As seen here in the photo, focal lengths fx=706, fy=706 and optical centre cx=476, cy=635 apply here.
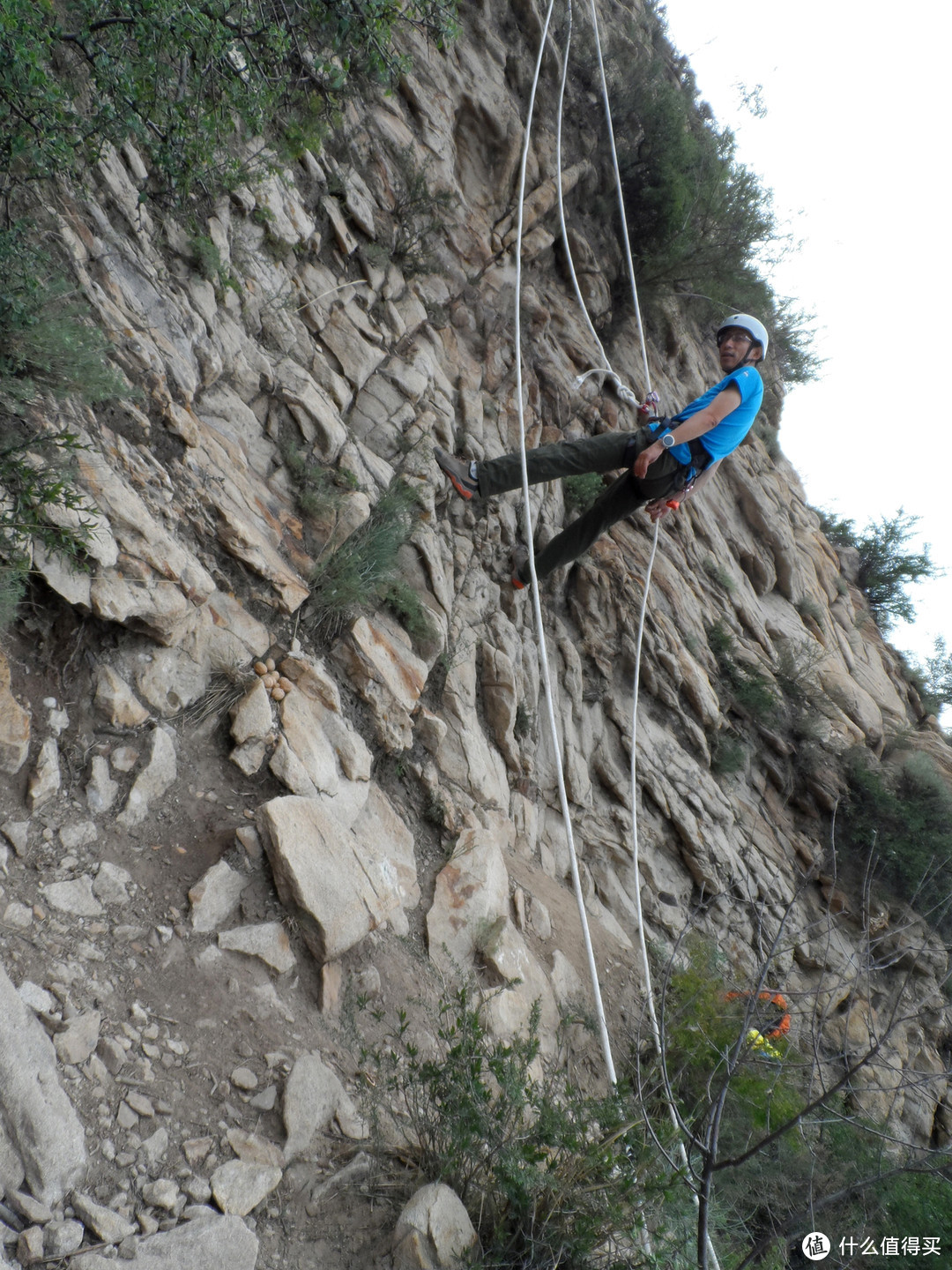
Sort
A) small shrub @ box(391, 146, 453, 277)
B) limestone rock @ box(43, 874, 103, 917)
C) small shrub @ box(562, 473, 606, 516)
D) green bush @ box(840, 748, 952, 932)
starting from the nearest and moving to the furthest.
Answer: limestone rock @ box(43, 874, 103, 917) < small shrub @ box(391, 146, 453, 277) < small shrub @ box(562, 473, 606, 516) < green bush @ box(840, 748, 952, 932)

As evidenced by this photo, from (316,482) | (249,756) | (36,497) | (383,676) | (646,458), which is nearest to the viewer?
(36,497)

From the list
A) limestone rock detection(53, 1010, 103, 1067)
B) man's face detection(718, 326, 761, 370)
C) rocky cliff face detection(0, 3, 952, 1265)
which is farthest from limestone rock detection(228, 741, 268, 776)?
man's face detection(718, 326, 761, 370)

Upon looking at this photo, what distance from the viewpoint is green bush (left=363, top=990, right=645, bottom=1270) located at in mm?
2332

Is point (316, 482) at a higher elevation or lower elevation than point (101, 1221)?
higher

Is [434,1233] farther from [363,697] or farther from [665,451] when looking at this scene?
[665,451]

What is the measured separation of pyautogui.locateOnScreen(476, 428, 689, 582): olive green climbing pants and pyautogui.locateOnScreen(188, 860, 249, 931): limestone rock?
3.61m

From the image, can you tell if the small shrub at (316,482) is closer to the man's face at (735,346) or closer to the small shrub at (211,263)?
the small shrub at (211,263)

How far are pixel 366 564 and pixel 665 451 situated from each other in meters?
2.49

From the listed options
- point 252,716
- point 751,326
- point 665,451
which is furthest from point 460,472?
point 252,716

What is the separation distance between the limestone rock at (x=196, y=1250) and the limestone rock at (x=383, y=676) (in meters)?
2.63

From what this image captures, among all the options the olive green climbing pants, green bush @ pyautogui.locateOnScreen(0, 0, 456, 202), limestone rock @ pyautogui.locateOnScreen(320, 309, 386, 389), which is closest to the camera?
green bush @ pyautogui.locateOnScreen(0, 0, 456, 202)

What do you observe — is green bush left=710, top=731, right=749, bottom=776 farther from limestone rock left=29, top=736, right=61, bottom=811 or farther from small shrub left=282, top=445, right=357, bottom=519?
limestone rock left=29, top=736, right=61, bottom=811

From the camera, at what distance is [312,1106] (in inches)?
107

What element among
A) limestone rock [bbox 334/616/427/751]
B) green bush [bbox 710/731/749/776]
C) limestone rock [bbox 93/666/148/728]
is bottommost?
limestone rock [bbox 93/666/148/728]
